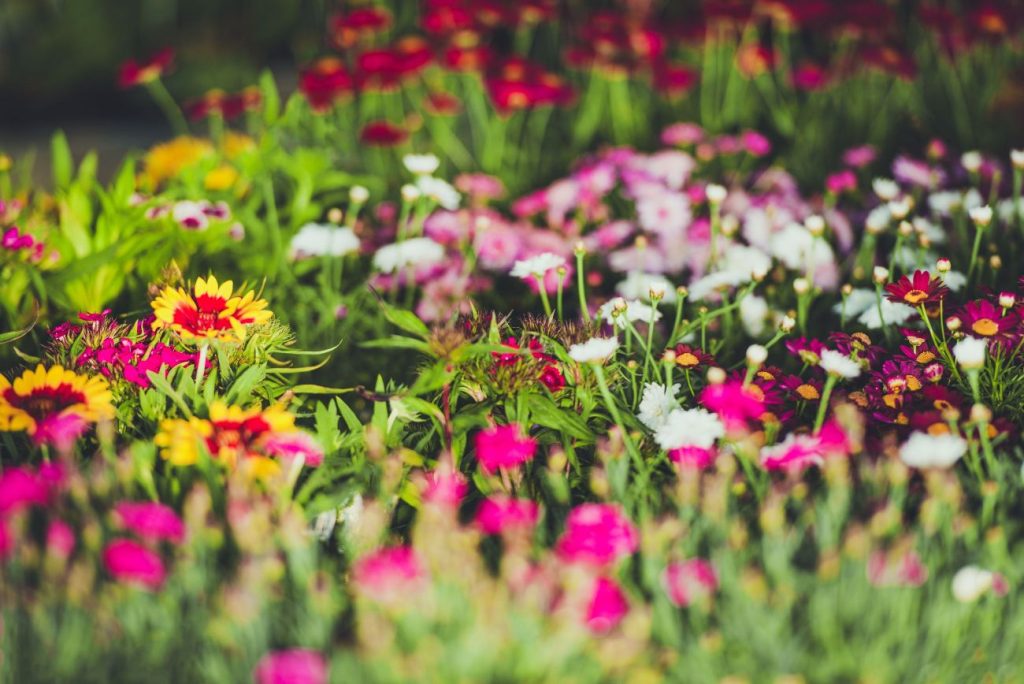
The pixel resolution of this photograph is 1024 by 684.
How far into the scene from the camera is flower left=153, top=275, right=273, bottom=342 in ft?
5.24

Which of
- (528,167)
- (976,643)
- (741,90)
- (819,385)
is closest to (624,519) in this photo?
(976,643)

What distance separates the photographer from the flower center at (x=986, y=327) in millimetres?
1676

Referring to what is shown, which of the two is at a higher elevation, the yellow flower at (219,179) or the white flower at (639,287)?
the yellow flower at (219,179)

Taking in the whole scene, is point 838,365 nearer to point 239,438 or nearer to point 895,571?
point 895,571

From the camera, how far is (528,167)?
10.2ft

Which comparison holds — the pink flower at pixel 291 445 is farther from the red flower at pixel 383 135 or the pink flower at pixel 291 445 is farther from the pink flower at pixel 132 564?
the red flower at pixel 383 135

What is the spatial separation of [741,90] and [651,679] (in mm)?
2700

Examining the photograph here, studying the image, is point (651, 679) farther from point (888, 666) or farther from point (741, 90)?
point (741, 90)

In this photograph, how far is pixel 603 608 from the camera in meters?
1.17

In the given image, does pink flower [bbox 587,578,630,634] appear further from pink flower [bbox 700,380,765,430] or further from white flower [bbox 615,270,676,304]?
white flower [bbox 615,270,676,304]

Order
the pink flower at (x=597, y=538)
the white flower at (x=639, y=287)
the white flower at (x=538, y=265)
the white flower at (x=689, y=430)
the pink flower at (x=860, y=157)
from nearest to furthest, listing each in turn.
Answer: the pink flower at (x=597, y=538) < the white flower at (x=689, y=430) < the white flower at (x=538, y=265) < the white flower at (x=639, y=287) < the pink flower at (x=860, y=157)

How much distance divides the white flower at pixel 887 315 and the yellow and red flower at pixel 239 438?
1.10 meters

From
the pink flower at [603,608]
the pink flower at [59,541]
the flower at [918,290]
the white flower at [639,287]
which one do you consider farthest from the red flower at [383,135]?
the pink flower at [603,608]

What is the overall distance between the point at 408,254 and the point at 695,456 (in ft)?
3.14
